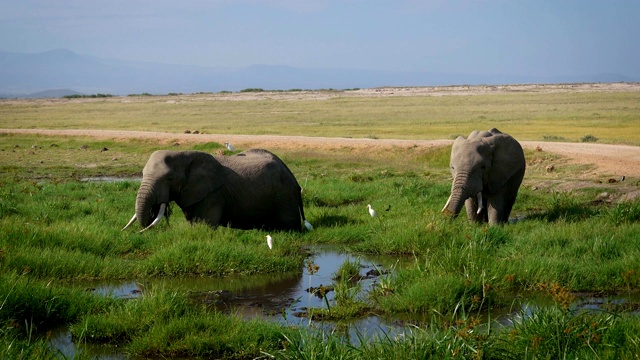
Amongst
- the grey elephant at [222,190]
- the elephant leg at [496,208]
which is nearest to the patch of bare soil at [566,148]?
the elephant leg at [496,208]

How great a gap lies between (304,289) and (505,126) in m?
32.9

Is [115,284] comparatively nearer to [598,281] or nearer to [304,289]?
[304,289]

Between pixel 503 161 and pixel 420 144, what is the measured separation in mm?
11972

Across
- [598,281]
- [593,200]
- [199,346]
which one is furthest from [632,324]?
[593,200]

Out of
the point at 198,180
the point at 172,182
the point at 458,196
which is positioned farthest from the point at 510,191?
the point at 172,182

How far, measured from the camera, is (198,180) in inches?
547

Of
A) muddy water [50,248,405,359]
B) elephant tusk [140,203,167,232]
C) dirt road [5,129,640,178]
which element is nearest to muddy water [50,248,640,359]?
muddy water [50,248,405,359]

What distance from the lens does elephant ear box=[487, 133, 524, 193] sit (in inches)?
582

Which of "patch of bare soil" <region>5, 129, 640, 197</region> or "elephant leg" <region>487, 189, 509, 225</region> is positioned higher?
"elephant leg" <region>487, 189, 509, 225</region>

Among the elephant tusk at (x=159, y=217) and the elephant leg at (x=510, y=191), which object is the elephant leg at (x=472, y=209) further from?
the elephant tusk at (x=159, y=217)

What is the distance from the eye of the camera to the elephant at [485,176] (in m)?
14.1

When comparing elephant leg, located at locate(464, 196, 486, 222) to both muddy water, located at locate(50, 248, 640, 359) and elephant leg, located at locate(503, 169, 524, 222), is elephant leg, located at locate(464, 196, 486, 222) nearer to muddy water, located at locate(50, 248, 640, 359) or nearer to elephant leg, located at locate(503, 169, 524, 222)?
elephant leg, located at locate(503, 169, 524, 222)

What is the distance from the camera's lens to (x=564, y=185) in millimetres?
A: 18797

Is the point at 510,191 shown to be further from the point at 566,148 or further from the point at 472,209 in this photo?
the point at 566,148
